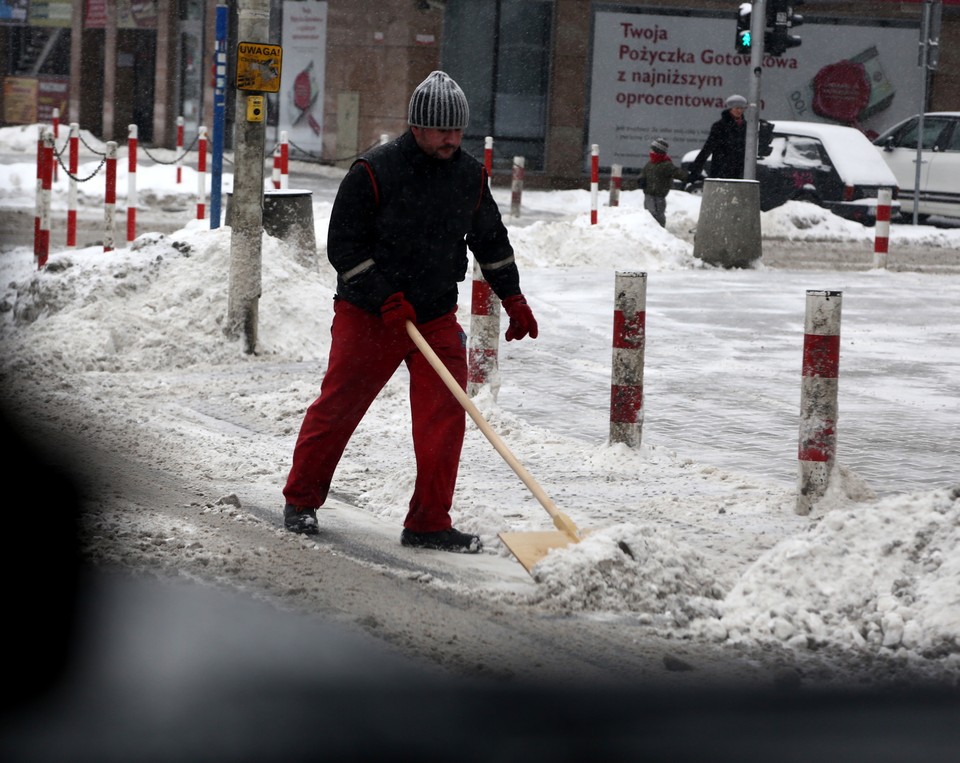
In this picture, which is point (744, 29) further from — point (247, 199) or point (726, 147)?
point (247, 199)

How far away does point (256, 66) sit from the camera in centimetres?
987

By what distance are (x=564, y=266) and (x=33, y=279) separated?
22.9ft

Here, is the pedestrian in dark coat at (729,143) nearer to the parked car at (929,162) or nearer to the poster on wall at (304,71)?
the parked car at (929,162)

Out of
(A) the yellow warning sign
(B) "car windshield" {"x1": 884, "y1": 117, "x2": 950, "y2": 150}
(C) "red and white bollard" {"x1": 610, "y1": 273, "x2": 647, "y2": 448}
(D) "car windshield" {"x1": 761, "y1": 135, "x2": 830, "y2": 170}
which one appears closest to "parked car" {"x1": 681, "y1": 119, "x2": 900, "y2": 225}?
(D) "car windshield" {"x1": 761, "y1": 135, "x2": 830, "y2": 170}

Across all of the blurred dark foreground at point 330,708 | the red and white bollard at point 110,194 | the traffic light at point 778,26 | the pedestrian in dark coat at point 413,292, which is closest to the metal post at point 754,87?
the traffic light at point 778,26

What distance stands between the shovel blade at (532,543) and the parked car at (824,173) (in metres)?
17.9

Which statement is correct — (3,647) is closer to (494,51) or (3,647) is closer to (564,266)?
(564,266)

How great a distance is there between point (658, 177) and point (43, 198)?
319 inches

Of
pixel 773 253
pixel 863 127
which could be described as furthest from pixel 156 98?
pixel 773 253

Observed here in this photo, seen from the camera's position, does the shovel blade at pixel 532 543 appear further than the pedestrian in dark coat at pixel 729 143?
No

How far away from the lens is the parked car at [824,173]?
22656 millimetres

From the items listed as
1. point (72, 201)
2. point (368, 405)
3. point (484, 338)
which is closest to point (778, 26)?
point (72, 201)

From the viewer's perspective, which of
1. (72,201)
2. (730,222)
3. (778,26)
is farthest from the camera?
(778,26)

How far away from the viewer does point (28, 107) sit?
39562 millimetres
